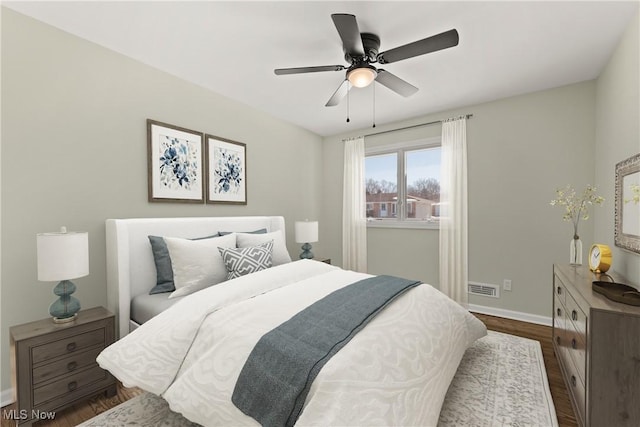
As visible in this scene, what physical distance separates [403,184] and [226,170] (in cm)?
241

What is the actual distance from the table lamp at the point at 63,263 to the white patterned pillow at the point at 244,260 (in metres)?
0.90

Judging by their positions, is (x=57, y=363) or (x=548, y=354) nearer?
(x=57, y=363)

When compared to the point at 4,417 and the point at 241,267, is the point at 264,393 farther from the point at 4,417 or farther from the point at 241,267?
the point at 4,417

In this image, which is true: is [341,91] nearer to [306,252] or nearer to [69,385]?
[306,252]

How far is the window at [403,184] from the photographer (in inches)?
150

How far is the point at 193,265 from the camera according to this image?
7.22 feet

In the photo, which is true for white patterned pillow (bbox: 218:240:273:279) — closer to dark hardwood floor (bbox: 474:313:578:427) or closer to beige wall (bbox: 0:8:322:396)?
beige wall (bbox: 0:8:322:396)

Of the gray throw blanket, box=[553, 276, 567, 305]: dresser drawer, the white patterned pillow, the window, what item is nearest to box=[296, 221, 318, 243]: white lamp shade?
the window

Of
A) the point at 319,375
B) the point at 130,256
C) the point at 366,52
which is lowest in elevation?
the point at 319,375

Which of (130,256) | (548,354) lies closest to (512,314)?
(548,354)

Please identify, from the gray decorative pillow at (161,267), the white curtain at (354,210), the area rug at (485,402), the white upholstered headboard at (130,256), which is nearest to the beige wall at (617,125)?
the area rug at (485,402)

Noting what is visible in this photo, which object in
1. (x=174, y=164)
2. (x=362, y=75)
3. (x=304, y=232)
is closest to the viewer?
(x=362, y=75)

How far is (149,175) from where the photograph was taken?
252 centimetres

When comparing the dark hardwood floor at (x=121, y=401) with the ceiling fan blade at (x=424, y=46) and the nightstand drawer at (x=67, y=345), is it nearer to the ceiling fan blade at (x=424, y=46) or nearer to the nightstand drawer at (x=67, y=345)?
the nightstand drawer at (x=67, y=345)
